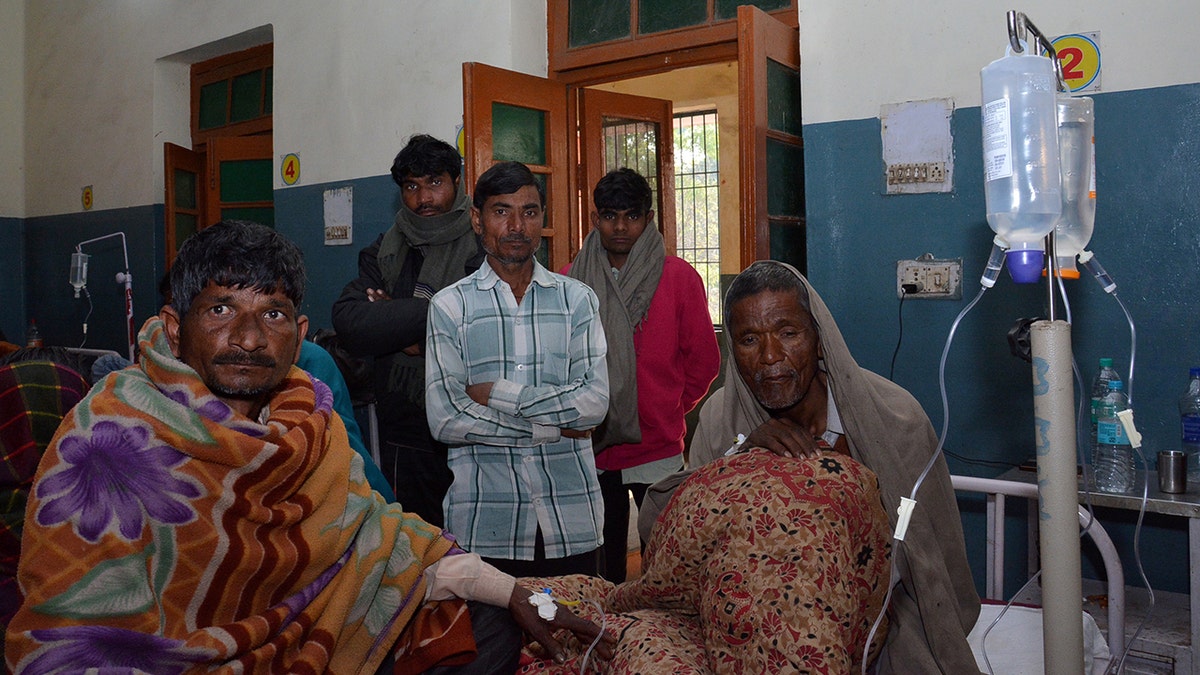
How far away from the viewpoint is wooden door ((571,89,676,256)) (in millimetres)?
4828

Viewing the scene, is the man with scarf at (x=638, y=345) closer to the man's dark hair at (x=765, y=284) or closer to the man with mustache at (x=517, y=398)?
the man with mustache at (x=517, y=398)

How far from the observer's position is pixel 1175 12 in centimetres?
304

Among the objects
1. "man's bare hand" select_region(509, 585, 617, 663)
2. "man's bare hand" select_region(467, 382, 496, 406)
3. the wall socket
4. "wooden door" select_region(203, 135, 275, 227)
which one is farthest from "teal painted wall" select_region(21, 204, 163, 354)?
"man's bare hand" select_region(509, 585, 617, 663)

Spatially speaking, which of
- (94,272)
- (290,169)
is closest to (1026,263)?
(290,169)

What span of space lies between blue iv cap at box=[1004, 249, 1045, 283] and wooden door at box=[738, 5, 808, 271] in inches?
90.1

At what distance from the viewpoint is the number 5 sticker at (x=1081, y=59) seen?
3.18 m

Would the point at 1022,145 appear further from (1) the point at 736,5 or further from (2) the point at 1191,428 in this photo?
(1) the point at 736,5

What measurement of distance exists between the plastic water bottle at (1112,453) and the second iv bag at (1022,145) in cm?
171

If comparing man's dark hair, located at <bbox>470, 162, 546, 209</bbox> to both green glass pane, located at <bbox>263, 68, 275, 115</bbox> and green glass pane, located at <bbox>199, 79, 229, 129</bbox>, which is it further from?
green glass pane, located at <bbox>199, 79, 229, 129</bbox>

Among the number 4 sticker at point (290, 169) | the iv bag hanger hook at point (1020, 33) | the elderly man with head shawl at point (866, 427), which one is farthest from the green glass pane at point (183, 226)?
the iv bag hanger hook at point (1020, 33)

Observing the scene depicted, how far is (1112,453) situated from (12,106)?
8.91 meters

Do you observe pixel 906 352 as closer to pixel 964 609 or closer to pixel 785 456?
pixel 964 609

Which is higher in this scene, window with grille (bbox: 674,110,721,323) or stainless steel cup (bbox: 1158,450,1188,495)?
window with grille (bbox: 674,110,721,323)

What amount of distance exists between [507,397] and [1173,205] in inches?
94.0
